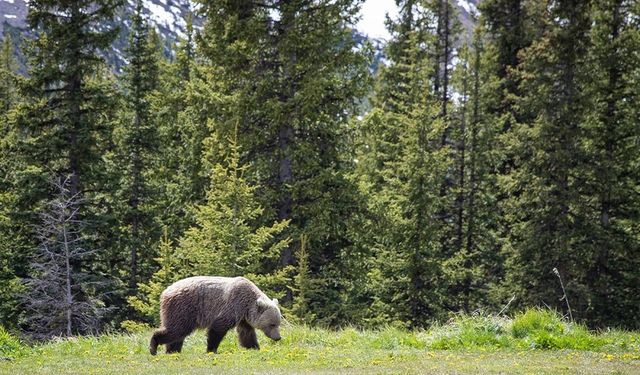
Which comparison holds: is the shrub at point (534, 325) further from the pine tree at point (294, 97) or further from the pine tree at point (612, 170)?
the pine tree at point (612, 170)

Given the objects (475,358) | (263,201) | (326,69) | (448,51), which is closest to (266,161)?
(263,201)

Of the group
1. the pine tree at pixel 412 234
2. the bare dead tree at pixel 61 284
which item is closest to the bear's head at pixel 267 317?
the pine tree at pixel 412 234

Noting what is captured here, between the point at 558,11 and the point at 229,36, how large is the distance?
1354 centimetres

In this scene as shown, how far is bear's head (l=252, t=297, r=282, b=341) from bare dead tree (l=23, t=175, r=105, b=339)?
1260 cm

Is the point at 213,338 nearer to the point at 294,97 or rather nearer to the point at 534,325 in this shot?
the point at 534,325

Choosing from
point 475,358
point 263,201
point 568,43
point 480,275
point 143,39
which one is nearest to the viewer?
point 475,358

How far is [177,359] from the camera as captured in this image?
37.4ft

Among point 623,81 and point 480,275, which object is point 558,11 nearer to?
point 623,81

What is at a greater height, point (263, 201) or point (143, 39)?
point (143, 39)

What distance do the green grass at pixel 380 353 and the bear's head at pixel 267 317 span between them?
1.23 feet

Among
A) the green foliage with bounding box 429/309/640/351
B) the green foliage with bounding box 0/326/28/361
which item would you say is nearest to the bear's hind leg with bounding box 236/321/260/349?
the green foliage with bounding box 429/309/640/351

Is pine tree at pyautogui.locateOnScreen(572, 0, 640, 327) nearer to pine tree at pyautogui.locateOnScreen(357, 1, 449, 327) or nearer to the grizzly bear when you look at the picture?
pine tree at pyautogui.locateOnScreen(357, 1, 449, 327)

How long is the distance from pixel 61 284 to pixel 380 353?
18.1 metres

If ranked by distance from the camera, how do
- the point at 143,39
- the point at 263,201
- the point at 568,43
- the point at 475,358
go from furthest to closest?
the point at 143,39 < the point at 568,43 < the point at 263,201 < the point at 475,358
